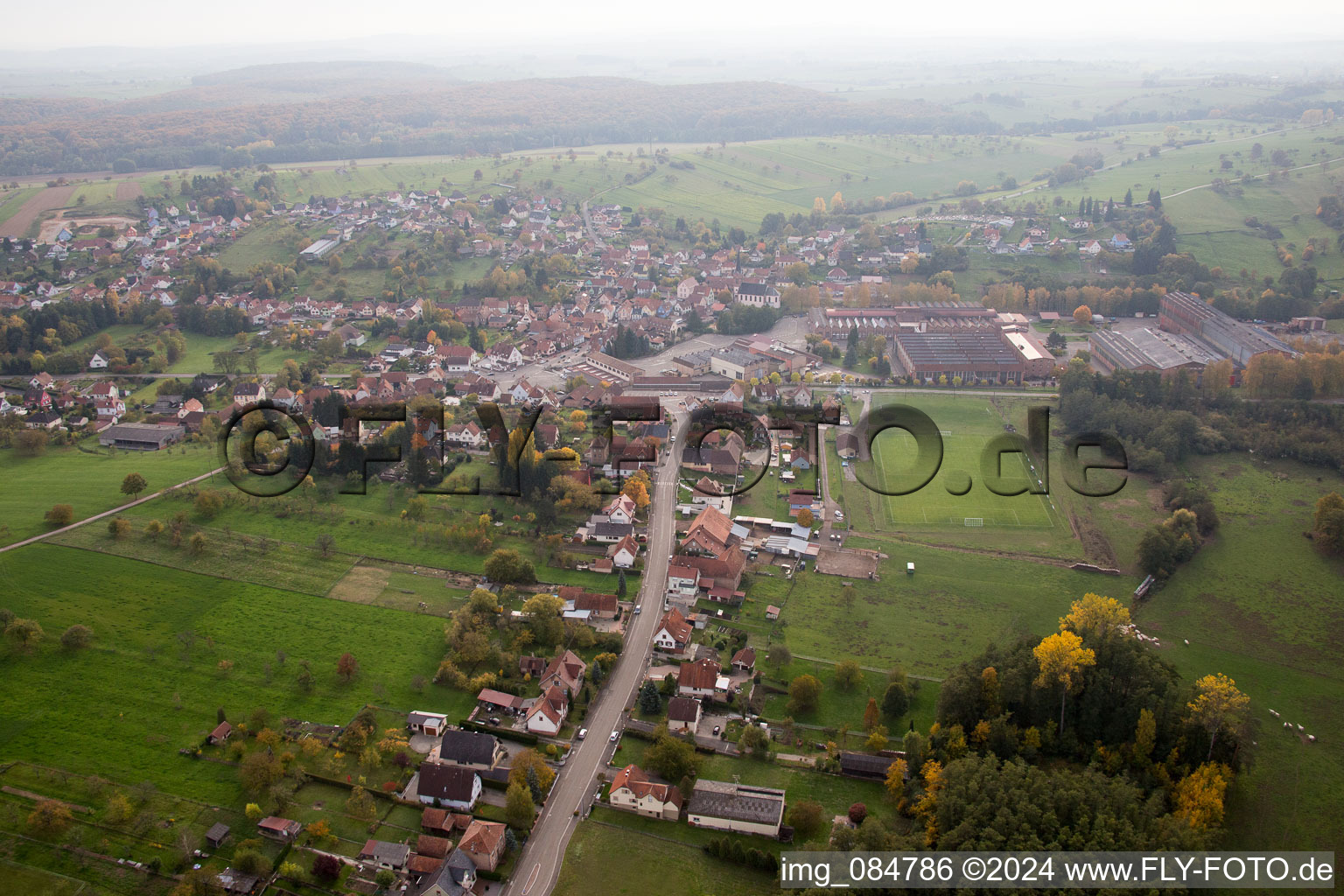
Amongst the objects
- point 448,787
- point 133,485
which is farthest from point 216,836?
point 133,485

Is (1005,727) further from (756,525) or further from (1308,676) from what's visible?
(756,525)

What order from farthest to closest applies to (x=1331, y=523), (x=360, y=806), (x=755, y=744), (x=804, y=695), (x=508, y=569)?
(x=1331, y=523)
(x=508, y=569)
(x=804, y=695)
(x=755, y=744)
(x=360, y=806)

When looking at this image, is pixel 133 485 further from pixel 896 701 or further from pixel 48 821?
pixel 896 701

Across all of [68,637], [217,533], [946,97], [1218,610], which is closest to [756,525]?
[1218,610]

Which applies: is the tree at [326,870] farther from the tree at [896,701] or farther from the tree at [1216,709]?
the tree at [1216,709]

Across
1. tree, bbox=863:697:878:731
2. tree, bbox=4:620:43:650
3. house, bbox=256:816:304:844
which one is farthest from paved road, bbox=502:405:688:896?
tree, bbox=4:620:43:650

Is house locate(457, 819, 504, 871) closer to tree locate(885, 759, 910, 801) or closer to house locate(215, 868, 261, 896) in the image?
house locate(215, 868, 261, 896)

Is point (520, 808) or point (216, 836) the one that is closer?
point (216, 836)
